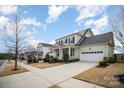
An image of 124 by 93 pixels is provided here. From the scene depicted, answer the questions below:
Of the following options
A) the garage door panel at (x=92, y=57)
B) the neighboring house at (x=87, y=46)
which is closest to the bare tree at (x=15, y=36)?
the neighboring house at (x=87, y=46)

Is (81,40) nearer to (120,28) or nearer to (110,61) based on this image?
(110,61)

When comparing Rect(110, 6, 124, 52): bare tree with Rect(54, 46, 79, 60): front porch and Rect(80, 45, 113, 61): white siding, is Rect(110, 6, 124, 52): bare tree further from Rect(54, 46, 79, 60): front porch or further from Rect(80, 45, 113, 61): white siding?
Rect(54, 46, 79, 60): front porch

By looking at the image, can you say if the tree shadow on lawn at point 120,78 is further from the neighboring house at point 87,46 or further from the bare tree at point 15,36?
the bare tree at point 15,36

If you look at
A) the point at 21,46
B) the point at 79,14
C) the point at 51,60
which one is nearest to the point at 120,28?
the point at 79,14

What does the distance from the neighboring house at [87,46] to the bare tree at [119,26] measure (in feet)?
2.89

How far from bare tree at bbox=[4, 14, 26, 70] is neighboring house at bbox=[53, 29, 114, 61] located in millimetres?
2382

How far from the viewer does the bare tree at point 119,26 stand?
17.6 feet

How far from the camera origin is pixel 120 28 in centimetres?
A: 546

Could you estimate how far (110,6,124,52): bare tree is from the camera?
5368 mm

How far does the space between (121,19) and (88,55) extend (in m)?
4.37

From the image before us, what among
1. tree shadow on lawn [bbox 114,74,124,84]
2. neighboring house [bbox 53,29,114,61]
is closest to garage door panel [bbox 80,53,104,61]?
neighboring house [bbox 53,29,114,61]

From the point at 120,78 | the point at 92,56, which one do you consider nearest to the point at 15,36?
the point at 92,56

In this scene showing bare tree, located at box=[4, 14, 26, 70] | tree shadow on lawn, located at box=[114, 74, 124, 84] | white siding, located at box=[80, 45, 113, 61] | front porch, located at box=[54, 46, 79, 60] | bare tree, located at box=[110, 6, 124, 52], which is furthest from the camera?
front porch, located at box=[54, 46, 79, 60]
